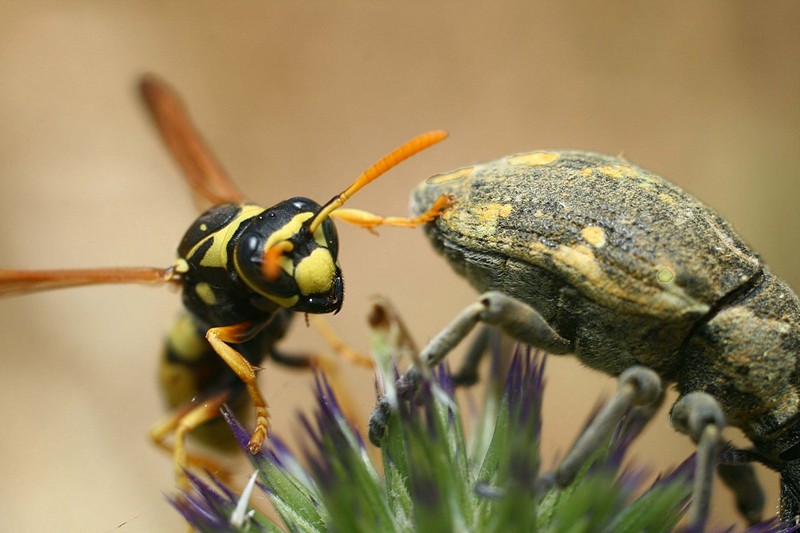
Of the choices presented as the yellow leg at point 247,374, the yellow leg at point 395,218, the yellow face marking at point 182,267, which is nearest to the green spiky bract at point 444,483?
the yellow leg at point 247,374

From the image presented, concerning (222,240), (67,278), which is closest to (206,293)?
(222,240)

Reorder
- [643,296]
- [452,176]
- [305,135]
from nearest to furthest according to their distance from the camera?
[643,296] → [452,176] → [305,135]

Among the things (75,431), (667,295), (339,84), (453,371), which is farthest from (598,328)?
(339,84)

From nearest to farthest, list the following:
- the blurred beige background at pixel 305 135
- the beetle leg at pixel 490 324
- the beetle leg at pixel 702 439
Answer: the beetle leg at pixel 702 439 < the beetle leg at pixel 490 324 < the blurred beige background at pixel 305 135

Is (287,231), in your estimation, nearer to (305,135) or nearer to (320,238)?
(320,238)

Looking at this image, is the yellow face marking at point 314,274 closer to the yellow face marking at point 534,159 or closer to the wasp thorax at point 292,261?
the wasp thorax at point 292,261

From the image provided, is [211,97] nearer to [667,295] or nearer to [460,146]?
[460,146]

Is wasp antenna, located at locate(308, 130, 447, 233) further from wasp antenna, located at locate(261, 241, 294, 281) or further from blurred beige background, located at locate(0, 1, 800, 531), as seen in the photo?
blurred beige background, located at locate(0, 1, 800, 531)
